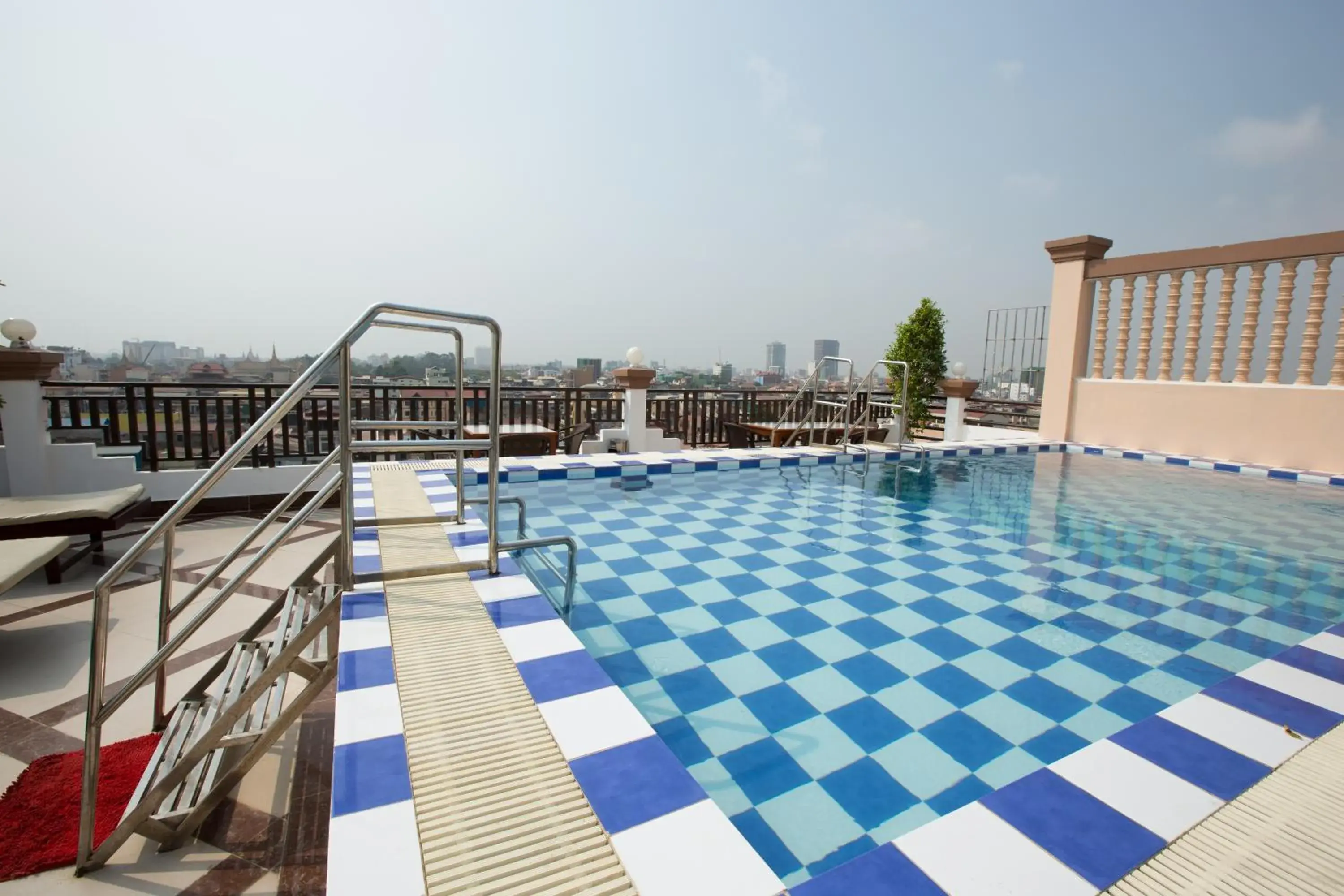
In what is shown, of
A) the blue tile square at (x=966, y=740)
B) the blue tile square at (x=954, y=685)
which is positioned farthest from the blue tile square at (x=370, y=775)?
the blue tile square at (x=954, y=685)

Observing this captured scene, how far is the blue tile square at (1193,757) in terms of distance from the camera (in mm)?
1371

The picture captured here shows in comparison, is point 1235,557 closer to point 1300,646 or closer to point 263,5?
point 1300,646

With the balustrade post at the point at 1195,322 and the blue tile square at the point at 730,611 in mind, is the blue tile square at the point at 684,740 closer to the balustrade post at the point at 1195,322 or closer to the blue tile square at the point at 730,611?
the blue tile square at the point at 730,611

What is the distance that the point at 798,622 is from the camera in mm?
2811

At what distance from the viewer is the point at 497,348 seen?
7.49ft

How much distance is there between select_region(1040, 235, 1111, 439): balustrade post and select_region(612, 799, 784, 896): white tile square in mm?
8835

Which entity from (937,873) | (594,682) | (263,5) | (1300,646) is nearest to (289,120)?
(263,5)

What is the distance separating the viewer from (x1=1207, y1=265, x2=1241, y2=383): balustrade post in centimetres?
656

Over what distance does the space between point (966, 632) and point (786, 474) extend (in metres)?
3.57

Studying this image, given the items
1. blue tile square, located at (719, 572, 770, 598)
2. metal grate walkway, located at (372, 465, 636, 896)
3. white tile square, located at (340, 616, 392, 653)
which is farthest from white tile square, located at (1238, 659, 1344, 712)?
white tile square, located at (340, 616, 392, 653)

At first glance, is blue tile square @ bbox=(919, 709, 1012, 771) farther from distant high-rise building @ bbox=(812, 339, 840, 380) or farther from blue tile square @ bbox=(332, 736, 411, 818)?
distant high-rise building @ bbox=(812, 339, 840, 380)

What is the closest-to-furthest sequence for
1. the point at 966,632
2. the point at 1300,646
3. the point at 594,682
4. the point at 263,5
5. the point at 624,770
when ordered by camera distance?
1. the point at 624,770
2. the point at 594,682
3. the point at 1300,646
4. the point at 966,632
5. the point at 263,5

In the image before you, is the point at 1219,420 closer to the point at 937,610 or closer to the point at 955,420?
the point at 955,420

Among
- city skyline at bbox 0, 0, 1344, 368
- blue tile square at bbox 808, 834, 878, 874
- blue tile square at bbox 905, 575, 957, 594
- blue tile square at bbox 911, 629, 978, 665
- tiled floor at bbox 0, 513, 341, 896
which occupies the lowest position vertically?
tiled floor at bbox 0, 513, 341, 896
